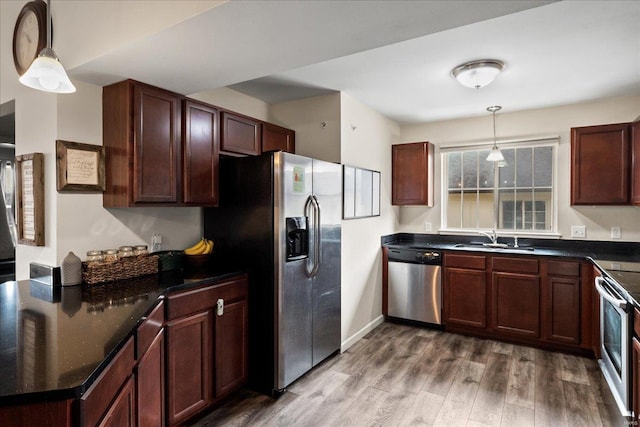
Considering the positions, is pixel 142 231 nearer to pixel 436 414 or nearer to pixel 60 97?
pixel 60 97

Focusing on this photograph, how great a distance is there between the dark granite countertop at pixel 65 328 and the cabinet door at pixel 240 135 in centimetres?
113

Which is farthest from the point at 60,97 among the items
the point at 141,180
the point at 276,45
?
the point at 276,45

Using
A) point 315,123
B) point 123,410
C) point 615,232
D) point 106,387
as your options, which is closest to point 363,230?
point 315,123

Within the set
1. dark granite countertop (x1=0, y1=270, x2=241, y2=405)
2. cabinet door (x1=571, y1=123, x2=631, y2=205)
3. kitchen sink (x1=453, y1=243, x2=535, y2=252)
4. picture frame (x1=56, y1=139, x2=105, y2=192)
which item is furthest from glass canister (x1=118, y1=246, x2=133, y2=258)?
cabinet door (x1=571, y1=123, x2=631, y2=205)

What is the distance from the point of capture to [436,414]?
90.1 inches

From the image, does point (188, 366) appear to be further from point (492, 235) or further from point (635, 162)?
point (635, 162)

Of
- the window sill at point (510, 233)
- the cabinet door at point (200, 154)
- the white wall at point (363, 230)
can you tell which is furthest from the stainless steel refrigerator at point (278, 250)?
the window sill at point (510, 233)

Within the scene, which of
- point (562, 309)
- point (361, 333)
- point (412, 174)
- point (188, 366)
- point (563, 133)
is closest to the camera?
point (188, 366)

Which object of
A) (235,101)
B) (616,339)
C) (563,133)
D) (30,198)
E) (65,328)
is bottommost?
(616,339)

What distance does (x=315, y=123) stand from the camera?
11.3 ft

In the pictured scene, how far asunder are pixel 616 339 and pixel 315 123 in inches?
113

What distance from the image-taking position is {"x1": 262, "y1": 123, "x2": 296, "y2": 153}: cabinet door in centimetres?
322

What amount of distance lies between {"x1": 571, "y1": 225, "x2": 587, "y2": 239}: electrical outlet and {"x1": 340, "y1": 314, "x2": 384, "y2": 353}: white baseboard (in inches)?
89.1

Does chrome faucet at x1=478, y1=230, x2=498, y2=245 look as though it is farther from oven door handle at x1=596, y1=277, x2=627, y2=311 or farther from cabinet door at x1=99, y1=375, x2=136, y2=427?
cabinet door at x1=99, y1=375, x2=136, y2=427
